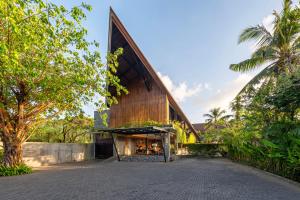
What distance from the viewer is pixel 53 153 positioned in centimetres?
1365

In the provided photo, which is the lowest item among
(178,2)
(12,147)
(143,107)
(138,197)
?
(138,197)

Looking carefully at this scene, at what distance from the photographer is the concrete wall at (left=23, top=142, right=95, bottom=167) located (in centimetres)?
1199

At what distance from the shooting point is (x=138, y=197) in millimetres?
4547

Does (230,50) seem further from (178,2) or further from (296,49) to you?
(178,2)

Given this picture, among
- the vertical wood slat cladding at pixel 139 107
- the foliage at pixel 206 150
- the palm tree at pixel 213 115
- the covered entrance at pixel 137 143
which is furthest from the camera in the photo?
the palm tree at pixel 213 115

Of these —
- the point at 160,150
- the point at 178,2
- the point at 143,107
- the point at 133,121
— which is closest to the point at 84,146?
the point at 133,121

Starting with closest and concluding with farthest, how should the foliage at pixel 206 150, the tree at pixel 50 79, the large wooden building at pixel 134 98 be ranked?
1. the tree at pixel 50 79
2. the large wooden building at pixel 134 98
3. the foliage at pixel 206 150

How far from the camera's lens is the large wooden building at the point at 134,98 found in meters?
15.4

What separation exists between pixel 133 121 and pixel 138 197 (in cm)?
1251

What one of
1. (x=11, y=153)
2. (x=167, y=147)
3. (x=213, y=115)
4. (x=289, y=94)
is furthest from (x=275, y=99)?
(x=213, y=115)

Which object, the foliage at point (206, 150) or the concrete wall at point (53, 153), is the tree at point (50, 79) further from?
the foliage at point (206, 150)

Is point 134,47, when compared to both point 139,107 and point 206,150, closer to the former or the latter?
point 139,107

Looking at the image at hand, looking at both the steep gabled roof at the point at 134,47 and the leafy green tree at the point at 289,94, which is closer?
the leafy green tree at the point at 289,94

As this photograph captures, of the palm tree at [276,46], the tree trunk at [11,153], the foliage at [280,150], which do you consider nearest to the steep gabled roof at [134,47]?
the palm tree at [276,46]
